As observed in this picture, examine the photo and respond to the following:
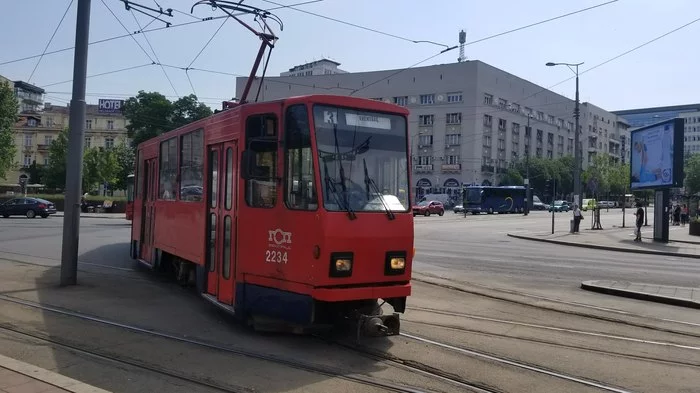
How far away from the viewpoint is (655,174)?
29500mm

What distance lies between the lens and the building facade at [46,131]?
100 m

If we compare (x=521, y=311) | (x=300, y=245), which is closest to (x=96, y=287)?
(x=300, y=245)

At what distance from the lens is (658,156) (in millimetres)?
29391

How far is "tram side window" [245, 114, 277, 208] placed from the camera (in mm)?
7270

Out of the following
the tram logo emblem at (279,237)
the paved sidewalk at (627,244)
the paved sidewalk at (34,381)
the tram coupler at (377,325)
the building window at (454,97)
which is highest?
the building window at (454,97)

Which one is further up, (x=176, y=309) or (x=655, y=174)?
(x=655, y=174)

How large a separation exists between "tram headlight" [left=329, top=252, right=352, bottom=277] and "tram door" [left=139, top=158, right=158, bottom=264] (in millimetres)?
6642

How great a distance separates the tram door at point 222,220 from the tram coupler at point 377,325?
6.29 ft

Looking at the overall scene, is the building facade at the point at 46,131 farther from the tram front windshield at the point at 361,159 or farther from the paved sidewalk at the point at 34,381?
the paved sidewalk at the point at 34,381

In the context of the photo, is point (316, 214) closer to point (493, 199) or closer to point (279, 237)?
point (279, 237)

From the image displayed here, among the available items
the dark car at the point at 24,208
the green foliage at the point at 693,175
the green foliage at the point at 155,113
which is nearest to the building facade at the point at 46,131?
the green foliage at the point at 155,113

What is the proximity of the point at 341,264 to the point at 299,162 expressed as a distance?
1319mm

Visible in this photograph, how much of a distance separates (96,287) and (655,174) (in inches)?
1073

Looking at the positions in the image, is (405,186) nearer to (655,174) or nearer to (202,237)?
(202,237)
